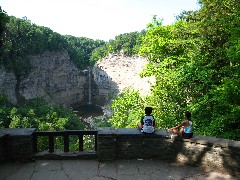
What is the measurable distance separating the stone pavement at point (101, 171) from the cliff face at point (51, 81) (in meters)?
67.1

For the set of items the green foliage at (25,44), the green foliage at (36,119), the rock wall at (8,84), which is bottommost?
the green foliage at (36,119)

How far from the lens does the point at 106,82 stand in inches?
3634

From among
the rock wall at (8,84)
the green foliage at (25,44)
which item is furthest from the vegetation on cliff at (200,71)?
the rock wall at (8,84)

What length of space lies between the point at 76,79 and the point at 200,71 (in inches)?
3134

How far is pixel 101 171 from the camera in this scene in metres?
6.80

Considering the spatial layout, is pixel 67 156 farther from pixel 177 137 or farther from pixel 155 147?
pixel 177 137

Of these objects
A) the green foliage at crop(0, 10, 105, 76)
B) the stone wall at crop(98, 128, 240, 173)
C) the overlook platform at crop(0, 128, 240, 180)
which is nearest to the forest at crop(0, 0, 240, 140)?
the overlook platform at crop(0, 128, 240, 180)

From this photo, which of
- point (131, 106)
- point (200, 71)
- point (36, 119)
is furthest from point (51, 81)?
point (200, 71)

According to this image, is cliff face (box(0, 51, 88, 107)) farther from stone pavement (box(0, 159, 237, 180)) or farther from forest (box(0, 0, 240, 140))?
stone pavement (box(0, 159, 237, 180))

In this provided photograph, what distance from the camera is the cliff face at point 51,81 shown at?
72288 mm

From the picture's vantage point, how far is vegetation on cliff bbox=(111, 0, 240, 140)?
38.5 feet

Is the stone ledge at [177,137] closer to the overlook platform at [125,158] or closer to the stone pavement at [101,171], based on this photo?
the overlook platform at [125,158]

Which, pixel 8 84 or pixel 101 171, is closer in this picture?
pixel 101 171

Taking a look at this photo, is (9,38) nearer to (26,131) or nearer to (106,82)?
(106,82)
